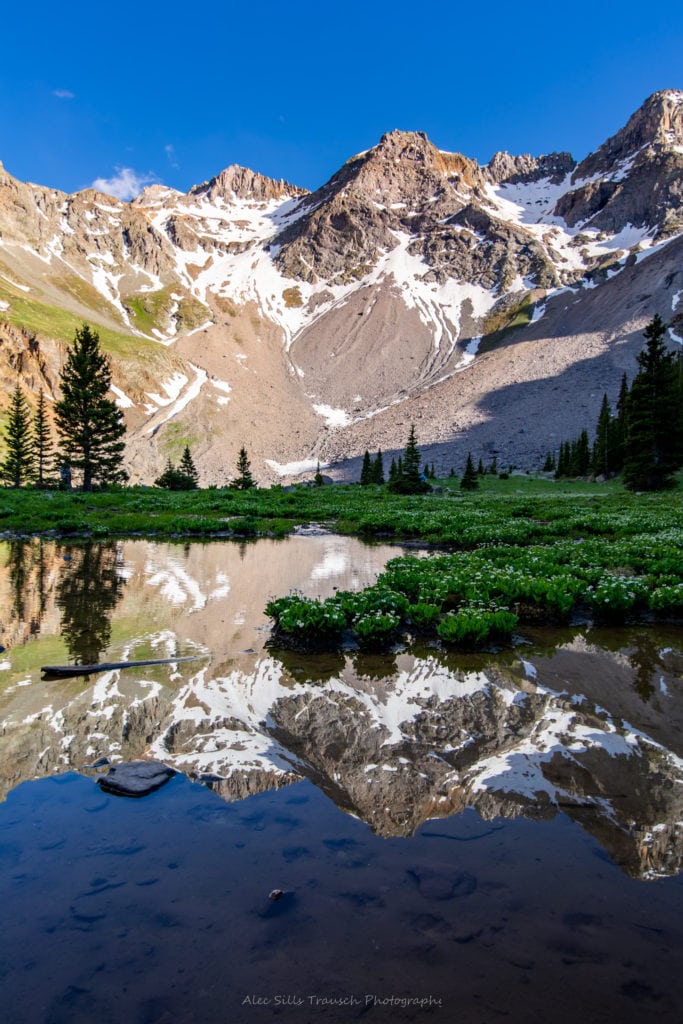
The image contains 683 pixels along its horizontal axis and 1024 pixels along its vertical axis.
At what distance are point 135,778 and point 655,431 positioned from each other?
53.1 metres

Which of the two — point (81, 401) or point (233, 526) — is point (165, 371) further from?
point (233, 526)

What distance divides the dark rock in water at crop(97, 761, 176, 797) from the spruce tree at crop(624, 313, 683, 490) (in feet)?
172

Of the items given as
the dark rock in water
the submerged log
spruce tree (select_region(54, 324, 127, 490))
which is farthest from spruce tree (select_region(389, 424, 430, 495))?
the dark rock in water

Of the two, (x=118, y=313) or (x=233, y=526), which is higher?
(x=118, y=313)

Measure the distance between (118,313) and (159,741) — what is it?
729 feet

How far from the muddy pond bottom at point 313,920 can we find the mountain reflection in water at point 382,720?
1.41 ft

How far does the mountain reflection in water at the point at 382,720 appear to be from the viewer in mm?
4879

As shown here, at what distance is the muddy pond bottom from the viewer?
2.85 meters

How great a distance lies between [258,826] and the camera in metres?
4.44

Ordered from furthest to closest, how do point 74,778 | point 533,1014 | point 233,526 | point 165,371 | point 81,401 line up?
point 165,371
point 81,401
point 233,526
point 74,778
point 533,1014

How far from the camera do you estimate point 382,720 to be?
651cm

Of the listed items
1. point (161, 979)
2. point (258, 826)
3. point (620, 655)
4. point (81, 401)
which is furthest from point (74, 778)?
point (81, 401)

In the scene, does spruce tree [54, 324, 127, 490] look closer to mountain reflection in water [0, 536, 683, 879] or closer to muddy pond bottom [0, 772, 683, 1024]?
mountain reflection in water [0, 536, 683, 879]

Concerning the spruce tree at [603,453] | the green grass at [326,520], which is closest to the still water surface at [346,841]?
the green grass at [326,520]
